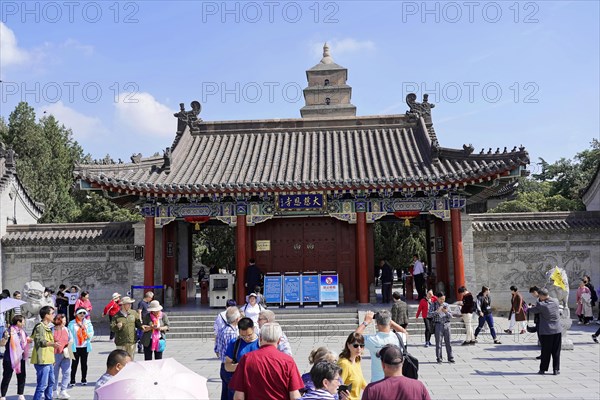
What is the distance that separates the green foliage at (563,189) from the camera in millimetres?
39875

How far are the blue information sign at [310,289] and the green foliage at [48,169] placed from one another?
18.5 m

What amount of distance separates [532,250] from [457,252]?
12.9 ft

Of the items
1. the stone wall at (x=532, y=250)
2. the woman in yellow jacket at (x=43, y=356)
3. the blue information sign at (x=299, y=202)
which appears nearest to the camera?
the woman in yellow jacket at (x=43, y=356)

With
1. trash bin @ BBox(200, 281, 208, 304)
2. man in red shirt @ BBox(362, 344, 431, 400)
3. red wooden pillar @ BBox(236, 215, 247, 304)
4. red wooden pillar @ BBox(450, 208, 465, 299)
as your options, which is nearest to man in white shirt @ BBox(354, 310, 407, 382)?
man in red shirt @ BBox(362, 344, 431, 400)

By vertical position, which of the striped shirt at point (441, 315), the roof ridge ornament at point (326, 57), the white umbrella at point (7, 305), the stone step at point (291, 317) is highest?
the roof ridge ornament at point (326, 57)

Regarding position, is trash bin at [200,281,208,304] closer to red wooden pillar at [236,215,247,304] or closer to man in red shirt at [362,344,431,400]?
red wooden pillar at [236,215,247,304]

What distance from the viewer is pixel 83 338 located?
373 inches

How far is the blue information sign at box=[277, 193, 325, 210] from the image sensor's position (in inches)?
683

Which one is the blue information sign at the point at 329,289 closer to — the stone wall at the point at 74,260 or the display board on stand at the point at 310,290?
the display board on stand at the point at 310,290

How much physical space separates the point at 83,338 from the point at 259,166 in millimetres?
9662

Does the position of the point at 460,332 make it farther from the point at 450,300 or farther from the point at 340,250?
the point at 340,250

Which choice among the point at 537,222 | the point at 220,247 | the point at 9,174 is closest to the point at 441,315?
the point at 537,222

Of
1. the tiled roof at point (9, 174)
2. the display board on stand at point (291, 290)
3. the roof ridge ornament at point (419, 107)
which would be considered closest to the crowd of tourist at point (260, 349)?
the display board on stand at point (291, 290)

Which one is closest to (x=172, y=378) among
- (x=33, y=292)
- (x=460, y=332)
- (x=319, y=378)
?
(x=319, y=378)
